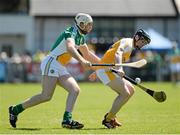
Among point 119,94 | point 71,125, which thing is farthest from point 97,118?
point 71,125

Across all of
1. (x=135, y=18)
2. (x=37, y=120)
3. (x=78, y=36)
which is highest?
(x=135, y=18)

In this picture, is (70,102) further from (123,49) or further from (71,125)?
(123,49)

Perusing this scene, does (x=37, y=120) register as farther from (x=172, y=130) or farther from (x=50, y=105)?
(x=50, y=105)

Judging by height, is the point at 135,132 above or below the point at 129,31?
below

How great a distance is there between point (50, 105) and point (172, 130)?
8084 millimetres

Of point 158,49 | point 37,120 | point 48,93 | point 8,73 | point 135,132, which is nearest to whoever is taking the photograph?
point 135,132

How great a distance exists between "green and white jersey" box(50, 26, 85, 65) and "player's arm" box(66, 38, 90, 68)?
0.13 metres

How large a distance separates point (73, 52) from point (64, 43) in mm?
445

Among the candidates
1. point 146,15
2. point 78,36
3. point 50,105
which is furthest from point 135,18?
point 78,36

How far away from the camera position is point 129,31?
50719mm

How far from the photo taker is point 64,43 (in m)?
12.6

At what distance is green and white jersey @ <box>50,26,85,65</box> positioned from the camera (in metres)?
12.5

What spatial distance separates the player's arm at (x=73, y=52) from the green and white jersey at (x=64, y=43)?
133mm

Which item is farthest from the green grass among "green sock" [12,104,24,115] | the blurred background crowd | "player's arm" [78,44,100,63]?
the blurred background crowd
